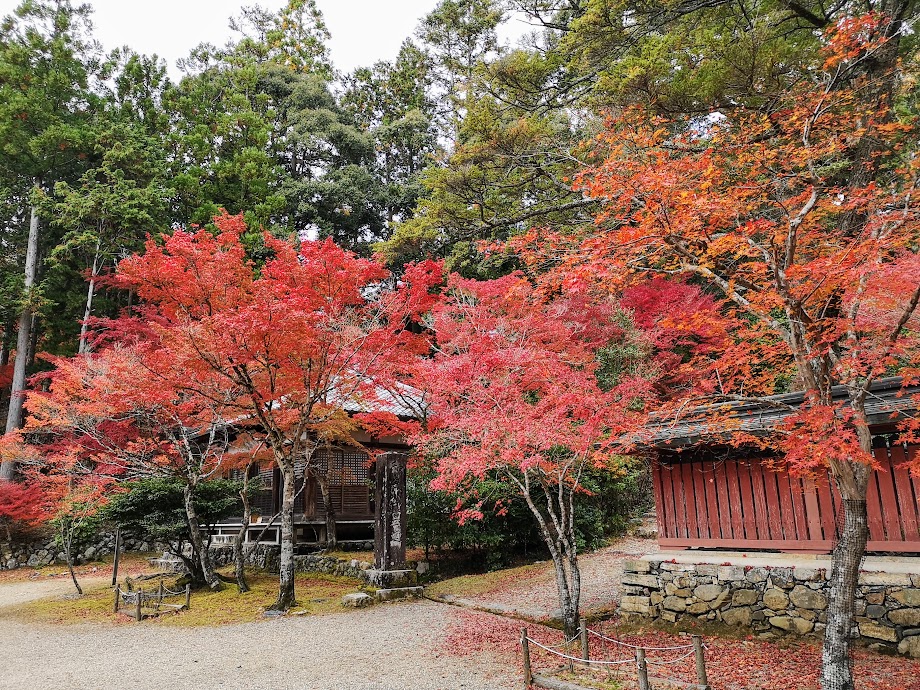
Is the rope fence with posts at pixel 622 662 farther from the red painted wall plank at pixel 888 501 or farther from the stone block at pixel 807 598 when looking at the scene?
the red painted wall plank at pixel 888 501

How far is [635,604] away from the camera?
841cm

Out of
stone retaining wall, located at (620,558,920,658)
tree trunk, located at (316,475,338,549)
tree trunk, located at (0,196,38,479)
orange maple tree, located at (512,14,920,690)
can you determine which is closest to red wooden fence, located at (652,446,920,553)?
orange maple tree, located at (512,14,920,690)

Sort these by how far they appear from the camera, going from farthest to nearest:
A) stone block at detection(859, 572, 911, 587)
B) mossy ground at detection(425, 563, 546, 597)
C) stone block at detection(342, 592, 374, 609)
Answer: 1. mossy ground at detection(425, 563, 546, 597)
2. stone block at detection(342, 592, 374, 609)
3. stone block at detection(859, 572, 911, 587)

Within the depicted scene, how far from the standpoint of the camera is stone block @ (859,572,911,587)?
6270mm

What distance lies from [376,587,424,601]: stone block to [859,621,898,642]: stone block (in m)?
7.32

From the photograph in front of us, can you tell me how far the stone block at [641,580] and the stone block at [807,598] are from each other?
181 centimetres

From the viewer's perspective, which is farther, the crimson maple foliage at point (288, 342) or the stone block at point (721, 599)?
the crimson maple foliage at point (288, 342)

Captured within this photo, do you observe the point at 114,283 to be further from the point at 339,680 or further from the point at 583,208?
the point at 339,680

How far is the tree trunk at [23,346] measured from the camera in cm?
2034

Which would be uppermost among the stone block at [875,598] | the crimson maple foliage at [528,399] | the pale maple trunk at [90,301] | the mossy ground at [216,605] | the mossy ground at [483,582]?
the pale maple trunk at [90,301]

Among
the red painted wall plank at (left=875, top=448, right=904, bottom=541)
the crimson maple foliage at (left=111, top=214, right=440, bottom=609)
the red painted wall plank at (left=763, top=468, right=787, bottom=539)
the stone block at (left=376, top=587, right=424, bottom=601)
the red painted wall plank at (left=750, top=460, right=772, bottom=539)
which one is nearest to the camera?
the red painted wall plank at (left=875, top=448, right=904, bottom=541)

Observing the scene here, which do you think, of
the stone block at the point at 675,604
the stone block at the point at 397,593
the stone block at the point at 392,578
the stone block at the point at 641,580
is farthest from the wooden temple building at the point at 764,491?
the stone block at the point at 392,578

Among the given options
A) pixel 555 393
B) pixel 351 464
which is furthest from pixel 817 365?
pixel 351 464

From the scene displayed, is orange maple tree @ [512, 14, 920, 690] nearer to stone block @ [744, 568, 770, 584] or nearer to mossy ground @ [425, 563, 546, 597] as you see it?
stone block @ [744, 568, 770, 584]
